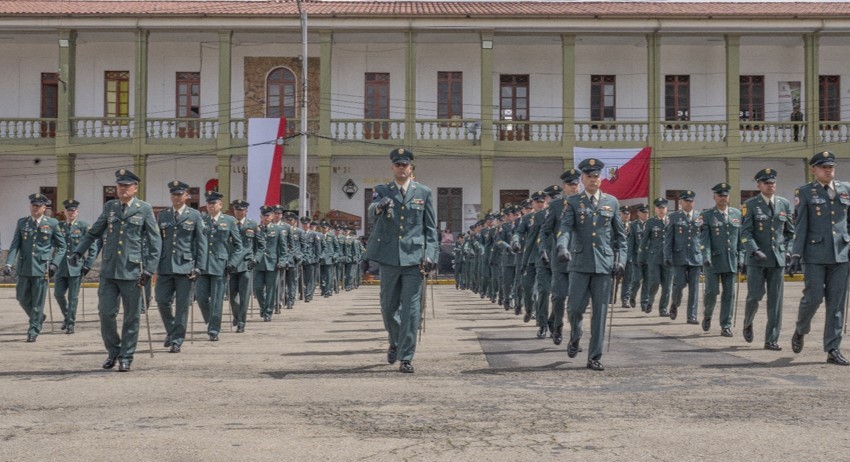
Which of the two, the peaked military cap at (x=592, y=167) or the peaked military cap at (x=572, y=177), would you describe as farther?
the peaked military cap at (x=572, y=177)

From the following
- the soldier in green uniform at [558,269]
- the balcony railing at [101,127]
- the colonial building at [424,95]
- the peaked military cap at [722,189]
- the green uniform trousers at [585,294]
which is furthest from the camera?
the balcony railing at [101,127]

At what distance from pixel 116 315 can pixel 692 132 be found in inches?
1101

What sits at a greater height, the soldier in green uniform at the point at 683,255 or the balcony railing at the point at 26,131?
the balcony railing at the point at 26,131

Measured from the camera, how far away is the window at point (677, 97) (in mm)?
35531

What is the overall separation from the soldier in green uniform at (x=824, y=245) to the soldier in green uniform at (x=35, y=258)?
908 centimetres

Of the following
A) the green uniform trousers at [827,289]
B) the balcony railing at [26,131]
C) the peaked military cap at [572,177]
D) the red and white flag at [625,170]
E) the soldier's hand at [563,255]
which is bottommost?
the green uniform trousers at [827,289]

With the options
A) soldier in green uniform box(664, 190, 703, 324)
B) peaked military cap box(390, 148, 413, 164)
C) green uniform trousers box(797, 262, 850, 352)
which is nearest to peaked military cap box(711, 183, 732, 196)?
soldier in green uniform box(664, 190, 703, 324)

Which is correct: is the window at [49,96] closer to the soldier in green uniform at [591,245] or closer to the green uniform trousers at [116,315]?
the green uniform trousers at [116,315]

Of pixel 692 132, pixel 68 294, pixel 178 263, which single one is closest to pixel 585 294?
pixel 178 263

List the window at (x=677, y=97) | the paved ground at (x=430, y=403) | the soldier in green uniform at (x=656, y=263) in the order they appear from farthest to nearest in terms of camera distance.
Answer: the window at (x=677, y=97) < the soldier in green uniform at (x=656, y=263) < the paved ground at (x=430, y=403)

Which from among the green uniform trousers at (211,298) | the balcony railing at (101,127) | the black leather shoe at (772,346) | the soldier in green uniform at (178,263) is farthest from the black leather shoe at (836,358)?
the balcony railing at (101,127)

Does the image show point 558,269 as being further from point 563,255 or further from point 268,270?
point 268,270

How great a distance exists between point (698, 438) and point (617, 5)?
3114cm

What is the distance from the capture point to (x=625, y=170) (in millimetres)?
32375
